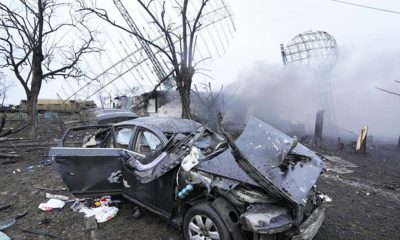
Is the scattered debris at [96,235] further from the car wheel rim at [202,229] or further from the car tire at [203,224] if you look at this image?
the car wheel rim at [202,229]

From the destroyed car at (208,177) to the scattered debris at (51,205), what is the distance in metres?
0.72

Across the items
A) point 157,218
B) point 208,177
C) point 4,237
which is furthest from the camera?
point 157,218

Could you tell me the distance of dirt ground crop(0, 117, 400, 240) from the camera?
4691mm

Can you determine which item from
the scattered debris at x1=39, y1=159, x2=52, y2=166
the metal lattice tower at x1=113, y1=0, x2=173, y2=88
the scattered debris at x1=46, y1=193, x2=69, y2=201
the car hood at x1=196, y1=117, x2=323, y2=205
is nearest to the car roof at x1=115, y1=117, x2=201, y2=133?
the car hood at x1=196, y1=117, x2=323, y2=205

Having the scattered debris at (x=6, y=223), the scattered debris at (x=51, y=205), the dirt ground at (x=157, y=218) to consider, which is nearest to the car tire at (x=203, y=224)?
the dirt ground at (x=157, y=218)

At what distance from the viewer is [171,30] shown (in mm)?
13820

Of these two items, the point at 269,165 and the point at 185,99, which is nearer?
the point at 269,165

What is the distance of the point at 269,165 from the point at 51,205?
405 cm

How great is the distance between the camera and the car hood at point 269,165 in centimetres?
363

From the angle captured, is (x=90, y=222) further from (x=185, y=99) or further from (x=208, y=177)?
(x=185, y=99)

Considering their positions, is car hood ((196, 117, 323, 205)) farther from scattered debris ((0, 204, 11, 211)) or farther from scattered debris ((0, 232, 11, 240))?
scattered debris ((0, 204, 11, 211))

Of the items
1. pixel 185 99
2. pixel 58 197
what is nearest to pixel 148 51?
pixel 185 99

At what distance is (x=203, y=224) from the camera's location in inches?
149

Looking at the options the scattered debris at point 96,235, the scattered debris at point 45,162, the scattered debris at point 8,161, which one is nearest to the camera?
the scattered debris at point 96,235
